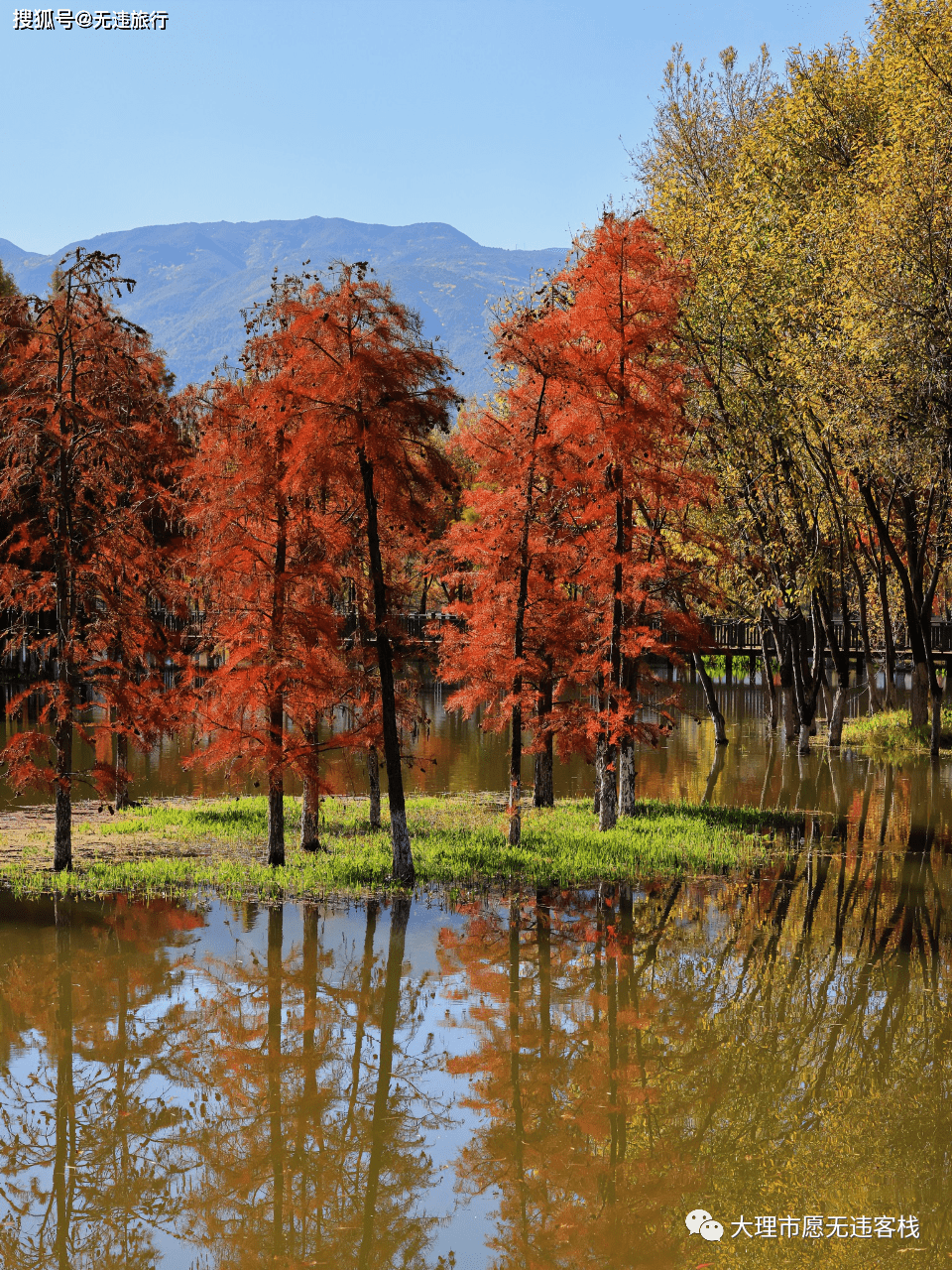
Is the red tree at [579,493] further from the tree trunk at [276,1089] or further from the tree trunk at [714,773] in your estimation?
the tree trunk at [276,1089]

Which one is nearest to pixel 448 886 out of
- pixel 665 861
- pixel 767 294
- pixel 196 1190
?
pixel 665 861

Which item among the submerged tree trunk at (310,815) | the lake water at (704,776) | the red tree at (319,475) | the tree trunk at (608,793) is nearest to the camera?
the red tree at (319,475)

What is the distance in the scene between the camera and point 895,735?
3344 centimetres

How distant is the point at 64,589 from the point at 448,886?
793 centimetres

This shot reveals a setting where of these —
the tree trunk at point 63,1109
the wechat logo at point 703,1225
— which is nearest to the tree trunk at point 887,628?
the tree trunk at point 63,1109

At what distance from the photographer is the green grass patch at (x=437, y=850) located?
1744 centimetres

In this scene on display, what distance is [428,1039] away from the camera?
11.0m

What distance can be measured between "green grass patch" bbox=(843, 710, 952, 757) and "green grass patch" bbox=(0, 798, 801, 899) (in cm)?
1121

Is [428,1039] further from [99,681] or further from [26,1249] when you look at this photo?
[99,681]

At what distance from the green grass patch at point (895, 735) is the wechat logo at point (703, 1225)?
1037 inches

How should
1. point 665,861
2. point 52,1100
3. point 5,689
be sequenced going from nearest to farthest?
point 52,1100 → point 665,861 → point 5,689

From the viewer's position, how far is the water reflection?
768 centimetres

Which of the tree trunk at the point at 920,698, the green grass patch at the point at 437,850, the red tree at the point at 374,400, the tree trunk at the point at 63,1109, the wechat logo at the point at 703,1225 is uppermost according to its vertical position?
the red tree at the point at 374,400

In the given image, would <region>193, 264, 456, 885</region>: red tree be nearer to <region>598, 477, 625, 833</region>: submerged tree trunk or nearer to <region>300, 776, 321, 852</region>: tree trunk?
<region>300, 776, 321, 852</region>: tree trunk
